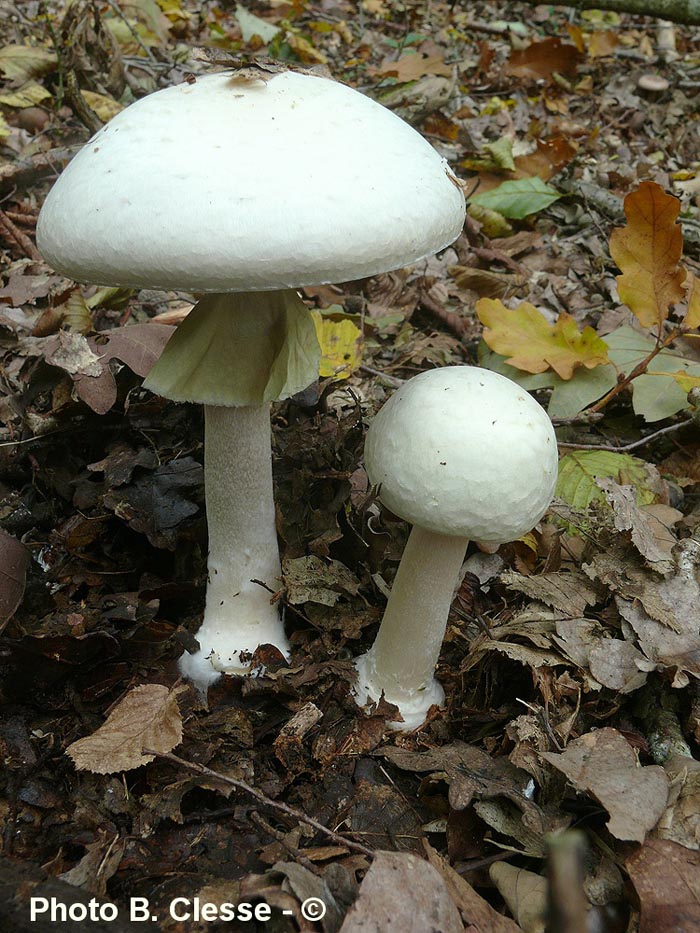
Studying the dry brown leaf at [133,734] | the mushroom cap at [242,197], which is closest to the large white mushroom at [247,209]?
the mushroom cap at [242,197]

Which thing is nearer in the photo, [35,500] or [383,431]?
[383,431]

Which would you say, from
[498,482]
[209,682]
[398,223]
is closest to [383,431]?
[498,482]

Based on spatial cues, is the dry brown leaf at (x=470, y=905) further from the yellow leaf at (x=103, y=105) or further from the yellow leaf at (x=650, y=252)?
the yellow leaf at (x=103, y=105)

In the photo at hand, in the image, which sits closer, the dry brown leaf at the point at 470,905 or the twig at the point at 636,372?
the dry brown leaf at the point at 470,905

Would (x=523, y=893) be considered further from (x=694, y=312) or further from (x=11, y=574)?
(x=694, y=312)

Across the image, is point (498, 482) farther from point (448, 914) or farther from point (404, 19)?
point (404, 19)

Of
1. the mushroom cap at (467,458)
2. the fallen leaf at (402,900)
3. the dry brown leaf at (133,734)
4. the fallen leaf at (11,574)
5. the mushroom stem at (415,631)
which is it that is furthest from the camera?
the fallen leaf at (11,574)

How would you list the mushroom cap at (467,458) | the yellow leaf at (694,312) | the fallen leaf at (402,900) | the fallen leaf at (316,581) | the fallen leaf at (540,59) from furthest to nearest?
1. the fallen leaf at (540,59)
2. the yellow leaf at (694,312)
3. the fallen leaf at (316,581)
4. the mushroom cap at (467,458)
5. the fallen leaf at (402,900)

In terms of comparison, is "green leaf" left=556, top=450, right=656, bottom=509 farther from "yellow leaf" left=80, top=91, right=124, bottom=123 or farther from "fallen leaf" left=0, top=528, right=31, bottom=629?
"yellow leaf" left=80, top=91, right=124, bottom=123
